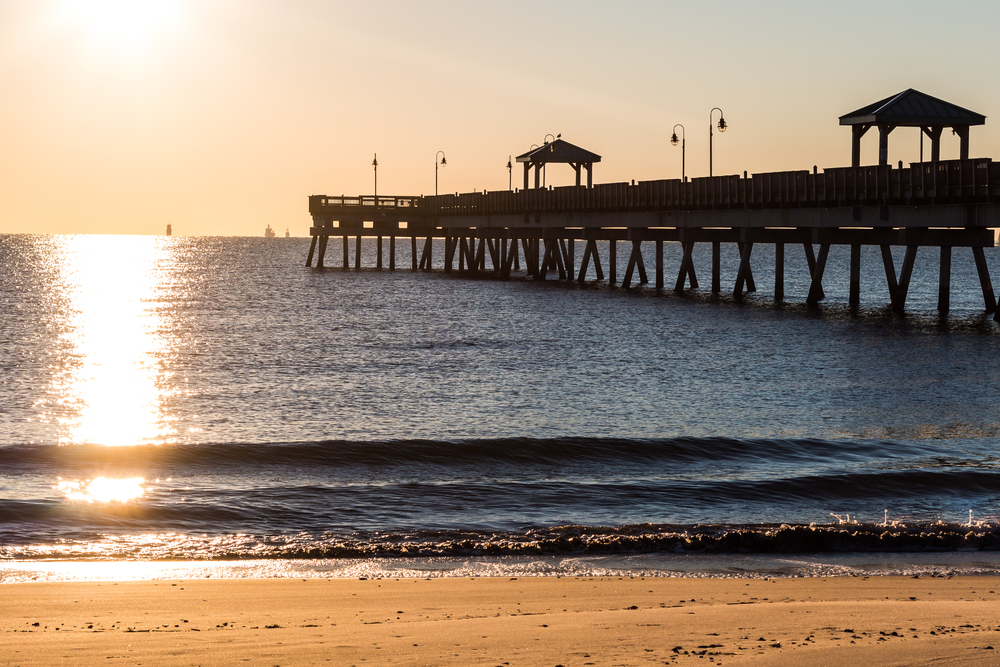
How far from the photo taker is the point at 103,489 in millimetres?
12805

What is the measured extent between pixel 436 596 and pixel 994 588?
4093 mm

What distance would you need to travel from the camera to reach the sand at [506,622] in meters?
6.38

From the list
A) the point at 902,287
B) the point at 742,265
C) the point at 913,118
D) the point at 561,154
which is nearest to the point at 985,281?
the point at 902,287

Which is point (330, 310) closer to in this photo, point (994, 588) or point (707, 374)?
point (707, 374)

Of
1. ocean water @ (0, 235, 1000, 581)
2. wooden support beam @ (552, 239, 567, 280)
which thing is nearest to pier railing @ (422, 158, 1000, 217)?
wooden support beam @ (552, 239, 567, 280)

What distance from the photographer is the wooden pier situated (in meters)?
32.9

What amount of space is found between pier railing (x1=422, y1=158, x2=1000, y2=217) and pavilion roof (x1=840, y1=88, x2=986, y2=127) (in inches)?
110

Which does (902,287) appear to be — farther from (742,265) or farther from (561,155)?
(561,155)

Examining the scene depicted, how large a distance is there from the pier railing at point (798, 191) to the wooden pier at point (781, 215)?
0.04 meters

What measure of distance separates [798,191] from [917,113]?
460cm

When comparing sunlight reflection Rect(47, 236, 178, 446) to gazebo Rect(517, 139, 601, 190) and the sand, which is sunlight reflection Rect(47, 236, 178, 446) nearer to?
the sand

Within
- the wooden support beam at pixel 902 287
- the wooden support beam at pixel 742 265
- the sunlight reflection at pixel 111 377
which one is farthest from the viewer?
the wooden support beam at pixel 742 265

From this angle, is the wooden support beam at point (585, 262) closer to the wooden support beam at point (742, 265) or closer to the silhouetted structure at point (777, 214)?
the silhouetted structure at point (777, 214)

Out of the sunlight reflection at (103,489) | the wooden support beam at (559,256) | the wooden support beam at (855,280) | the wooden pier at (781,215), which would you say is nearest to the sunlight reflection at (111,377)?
the sunlight reflection at (103,489)
